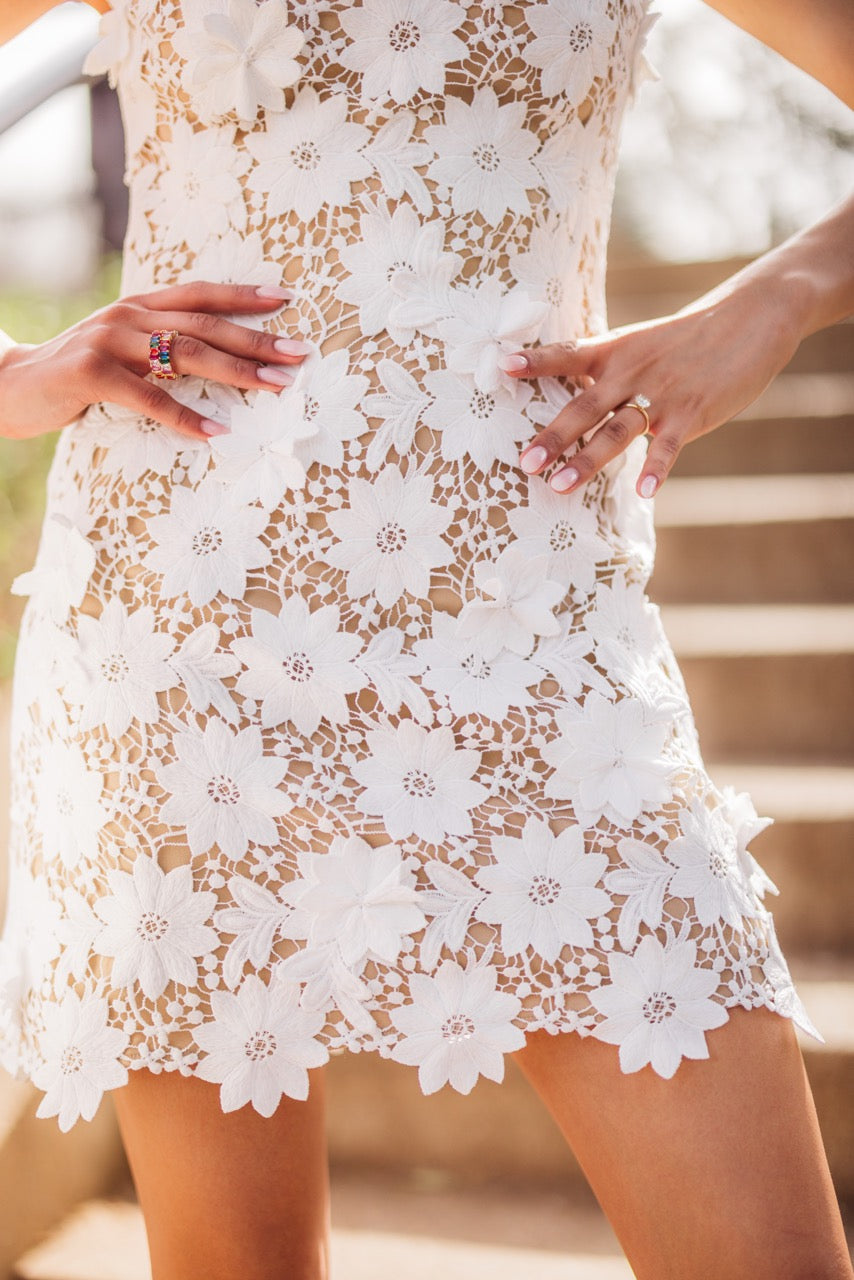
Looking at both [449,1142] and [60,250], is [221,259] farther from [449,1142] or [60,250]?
[60,250]

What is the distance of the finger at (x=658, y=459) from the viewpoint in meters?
1.00

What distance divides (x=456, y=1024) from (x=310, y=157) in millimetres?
759

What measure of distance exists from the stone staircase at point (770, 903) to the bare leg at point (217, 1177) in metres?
0.86

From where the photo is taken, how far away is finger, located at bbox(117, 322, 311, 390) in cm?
97

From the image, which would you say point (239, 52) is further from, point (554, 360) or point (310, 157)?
point (554, 360)

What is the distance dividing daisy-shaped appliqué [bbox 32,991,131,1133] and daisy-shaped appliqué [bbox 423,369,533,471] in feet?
1.82

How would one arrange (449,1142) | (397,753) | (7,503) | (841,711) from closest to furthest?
(397,753)
(449,1142)
(7,503)
(841,711)

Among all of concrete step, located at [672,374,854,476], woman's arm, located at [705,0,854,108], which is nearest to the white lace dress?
woman's arm, located at [705,0,854,108]

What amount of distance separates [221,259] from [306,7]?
0.23m

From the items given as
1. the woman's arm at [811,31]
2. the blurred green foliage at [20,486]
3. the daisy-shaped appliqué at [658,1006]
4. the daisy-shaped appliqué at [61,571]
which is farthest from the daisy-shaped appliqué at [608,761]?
the blurred green foliage at [20,486]

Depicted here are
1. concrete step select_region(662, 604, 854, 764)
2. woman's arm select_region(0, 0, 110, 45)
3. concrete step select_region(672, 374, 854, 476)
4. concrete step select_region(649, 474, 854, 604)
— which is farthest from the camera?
concrete step select_region(672, 374, 854, 476)

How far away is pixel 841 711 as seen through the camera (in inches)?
94.0

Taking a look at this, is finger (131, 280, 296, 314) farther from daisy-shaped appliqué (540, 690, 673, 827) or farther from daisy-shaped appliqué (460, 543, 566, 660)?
daisy-shaped appliqué (540, 690, 673, 827)

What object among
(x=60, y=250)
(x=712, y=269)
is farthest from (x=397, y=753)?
(x=712, y=269)
